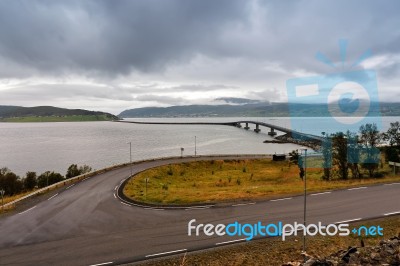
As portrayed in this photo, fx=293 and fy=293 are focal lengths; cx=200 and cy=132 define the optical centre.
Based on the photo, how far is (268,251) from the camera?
1561 centimetres

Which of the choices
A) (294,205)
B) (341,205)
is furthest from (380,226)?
(294,205)

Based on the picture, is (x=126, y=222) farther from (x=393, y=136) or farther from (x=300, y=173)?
(x=393, y=136)

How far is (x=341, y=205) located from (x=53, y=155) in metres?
98.1

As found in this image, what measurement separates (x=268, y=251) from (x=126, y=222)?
10.8m

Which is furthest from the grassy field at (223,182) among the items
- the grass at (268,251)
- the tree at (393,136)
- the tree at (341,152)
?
the grass at (268,251)

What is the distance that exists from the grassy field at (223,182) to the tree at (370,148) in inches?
78.2

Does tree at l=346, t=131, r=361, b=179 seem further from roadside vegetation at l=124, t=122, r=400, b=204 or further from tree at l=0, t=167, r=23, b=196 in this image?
tree at l=0, t=167, r=23, b=196

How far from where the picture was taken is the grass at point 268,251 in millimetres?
14766

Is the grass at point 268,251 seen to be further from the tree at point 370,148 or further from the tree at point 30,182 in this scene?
the tree at point 30,182

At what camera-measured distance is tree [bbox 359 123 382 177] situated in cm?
4334

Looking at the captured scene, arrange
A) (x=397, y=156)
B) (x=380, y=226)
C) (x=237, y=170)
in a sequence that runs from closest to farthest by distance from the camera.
→ (x=380, y=226)
(x=397, y=156)
(x=237, y=170)

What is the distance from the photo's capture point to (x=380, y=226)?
18219 mm

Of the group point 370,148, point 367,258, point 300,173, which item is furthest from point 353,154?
point 367,258

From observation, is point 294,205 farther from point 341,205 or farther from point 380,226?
point 380,226
